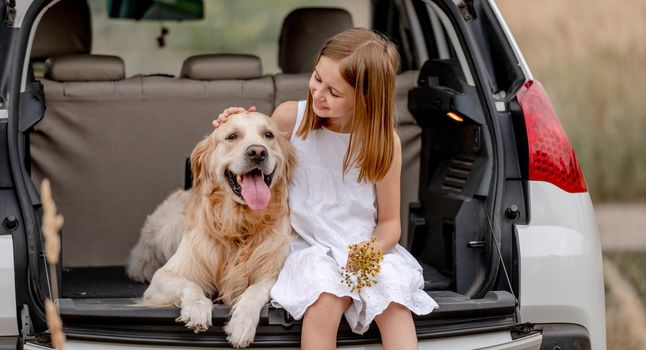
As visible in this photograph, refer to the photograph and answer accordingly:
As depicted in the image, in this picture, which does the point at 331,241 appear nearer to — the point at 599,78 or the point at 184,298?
the point at 184,298

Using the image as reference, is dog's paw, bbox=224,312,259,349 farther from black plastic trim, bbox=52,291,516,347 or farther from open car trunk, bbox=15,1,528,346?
open car trunk, bbox=15,1,528,346

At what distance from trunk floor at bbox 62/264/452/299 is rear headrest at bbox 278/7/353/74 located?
1.37 m

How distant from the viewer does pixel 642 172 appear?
1010cm

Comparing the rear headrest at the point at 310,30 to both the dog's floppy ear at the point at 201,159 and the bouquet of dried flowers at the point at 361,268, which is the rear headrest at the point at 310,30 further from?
the bouquet of dried flowers at the point at 361,268

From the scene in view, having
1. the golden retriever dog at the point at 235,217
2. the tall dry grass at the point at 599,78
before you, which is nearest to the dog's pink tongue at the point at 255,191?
the golden retriever dog at the point at 235,217

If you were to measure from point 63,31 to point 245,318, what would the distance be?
261 cm

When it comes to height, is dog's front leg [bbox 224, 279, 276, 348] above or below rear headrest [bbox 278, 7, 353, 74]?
below

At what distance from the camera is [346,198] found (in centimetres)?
395

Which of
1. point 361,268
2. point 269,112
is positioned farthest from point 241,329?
point 269,112

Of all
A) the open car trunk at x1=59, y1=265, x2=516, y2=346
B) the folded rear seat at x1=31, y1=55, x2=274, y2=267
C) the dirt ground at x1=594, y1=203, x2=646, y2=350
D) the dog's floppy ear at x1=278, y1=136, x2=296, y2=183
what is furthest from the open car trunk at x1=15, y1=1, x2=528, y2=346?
the dirt ground at x1=594, y1=203, x2=646, y2=350

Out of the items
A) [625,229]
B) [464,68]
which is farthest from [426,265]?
[625,229]

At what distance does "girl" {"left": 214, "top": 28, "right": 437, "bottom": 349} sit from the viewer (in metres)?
3.53

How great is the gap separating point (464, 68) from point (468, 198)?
555mm

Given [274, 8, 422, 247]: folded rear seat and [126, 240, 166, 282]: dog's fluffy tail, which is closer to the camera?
[126, 240, 166, 282]: dog's fluffy tail
